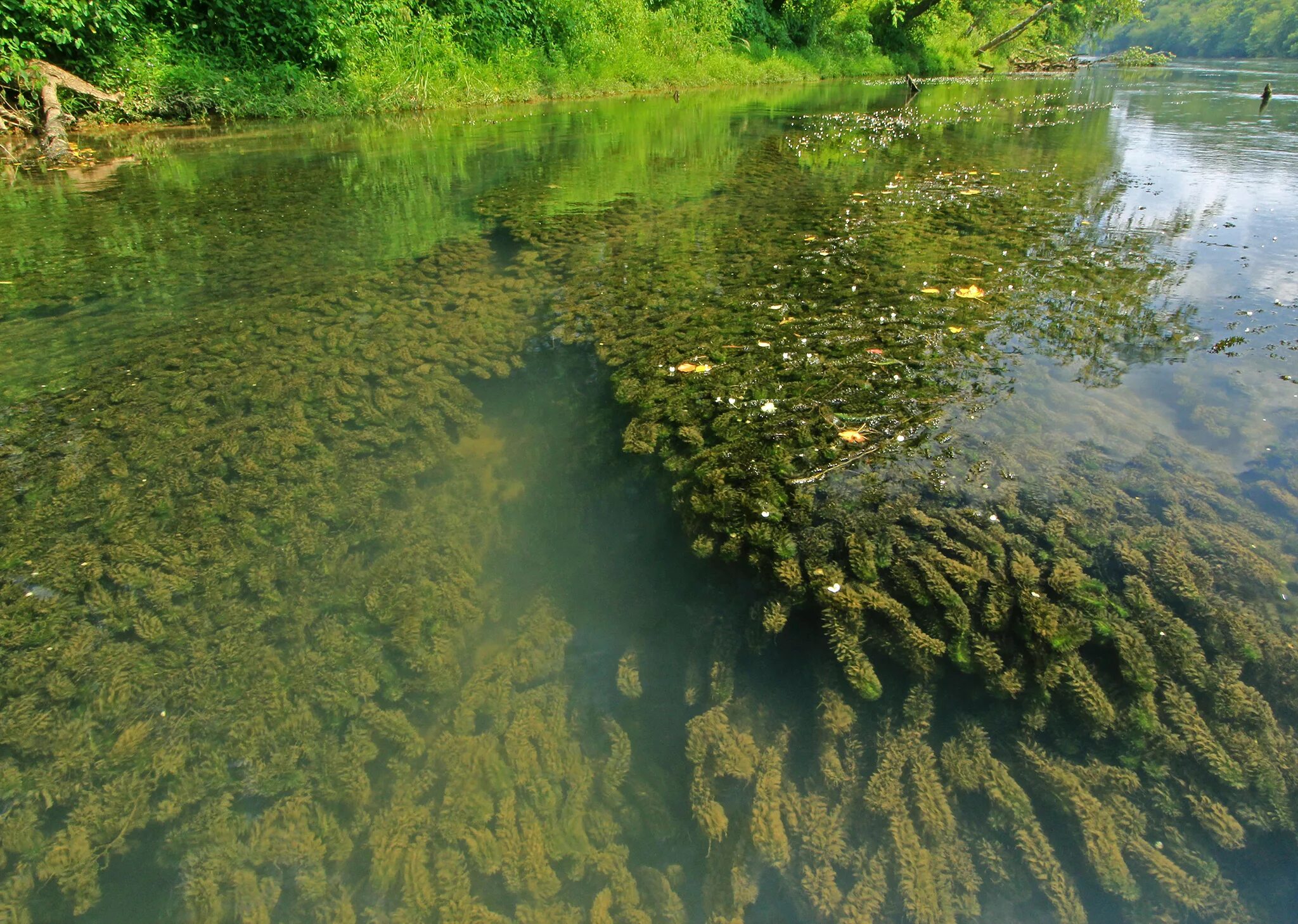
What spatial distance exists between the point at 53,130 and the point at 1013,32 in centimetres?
4060

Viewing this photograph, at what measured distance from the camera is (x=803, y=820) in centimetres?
195

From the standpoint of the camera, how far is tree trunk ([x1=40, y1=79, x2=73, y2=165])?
945cm

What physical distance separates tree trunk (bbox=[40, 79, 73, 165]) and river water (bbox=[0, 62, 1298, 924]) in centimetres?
594

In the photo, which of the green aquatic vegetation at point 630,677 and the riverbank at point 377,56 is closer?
the green aquatic vegetation at point 630,677

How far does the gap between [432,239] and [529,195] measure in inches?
73.5

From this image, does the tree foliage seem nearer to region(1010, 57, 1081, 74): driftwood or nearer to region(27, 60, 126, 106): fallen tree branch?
region(1010, 57, 1081, 74): driftwood

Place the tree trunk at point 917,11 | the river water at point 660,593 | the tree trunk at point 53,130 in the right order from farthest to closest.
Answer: the tree trunk at point 917,11, the tree trunk at point 53,130, the river water at point 660,593

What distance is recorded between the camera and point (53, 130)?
984 centimetres

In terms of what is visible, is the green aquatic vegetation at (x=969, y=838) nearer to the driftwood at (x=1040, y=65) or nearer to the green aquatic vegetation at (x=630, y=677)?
the green aquatic vegetation at (x=630, y=677)

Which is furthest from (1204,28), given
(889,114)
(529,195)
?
(529,195)

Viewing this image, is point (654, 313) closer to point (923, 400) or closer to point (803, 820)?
point (923, 400)

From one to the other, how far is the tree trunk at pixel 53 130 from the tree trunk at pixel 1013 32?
123 ft

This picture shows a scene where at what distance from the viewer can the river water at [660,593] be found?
1871mm

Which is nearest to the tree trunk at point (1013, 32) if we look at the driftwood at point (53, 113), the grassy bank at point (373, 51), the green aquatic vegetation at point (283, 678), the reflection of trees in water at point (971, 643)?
the grassy bank at point (373, 51)
